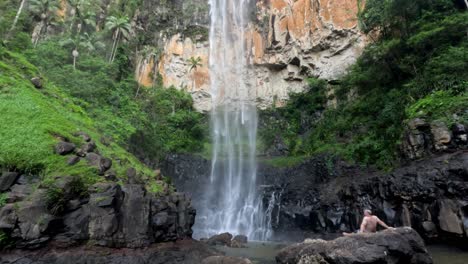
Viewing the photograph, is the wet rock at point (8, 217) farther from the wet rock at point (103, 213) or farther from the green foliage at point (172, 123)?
the green foliage at point (172, 123)

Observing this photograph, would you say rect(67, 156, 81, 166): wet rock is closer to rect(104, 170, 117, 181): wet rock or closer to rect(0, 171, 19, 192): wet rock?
rect(104, 170, 117, 181): wet rock

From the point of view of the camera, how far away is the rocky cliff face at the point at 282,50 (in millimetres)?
27641

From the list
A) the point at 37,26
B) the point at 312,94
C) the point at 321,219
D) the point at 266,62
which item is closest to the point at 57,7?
the point at 37,26

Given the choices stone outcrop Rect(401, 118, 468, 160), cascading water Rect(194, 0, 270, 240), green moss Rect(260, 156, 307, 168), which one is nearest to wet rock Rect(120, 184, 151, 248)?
Answer: cascading water Rect(194, 0, 270, 240)

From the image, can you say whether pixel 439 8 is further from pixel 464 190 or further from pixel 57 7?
pixel 57 7

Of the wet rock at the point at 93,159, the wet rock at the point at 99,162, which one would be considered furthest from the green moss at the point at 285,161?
the wet rock at the point at 93,159

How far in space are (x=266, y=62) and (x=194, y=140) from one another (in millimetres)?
10807

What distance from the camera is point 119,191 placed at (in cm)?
1068

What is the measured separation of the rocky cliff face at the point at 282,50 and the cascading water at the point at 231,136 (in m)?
1.11

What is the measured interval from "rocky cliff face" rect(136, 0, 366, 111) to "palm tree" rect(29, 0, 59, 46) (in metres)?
10.3

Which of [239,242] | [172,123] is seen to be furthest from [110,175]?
[172,123]

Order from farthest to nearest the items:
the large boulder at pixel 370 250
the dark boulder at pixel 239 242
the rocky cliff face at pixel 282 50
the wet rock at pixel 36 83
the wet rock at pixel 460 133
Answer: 1. the rocky cliff face at pixel 282 50
2. the wet rock at pixel 36 83
3. the dark boulder at pixel 239 242
4. the wet rock at pixel 460 133
5. the large boulder at pixel 370 250

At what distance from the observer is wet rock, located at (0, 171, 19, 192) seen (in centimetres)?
923

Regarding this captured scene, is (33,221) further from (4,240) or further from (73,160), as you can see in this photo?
(73,160)
